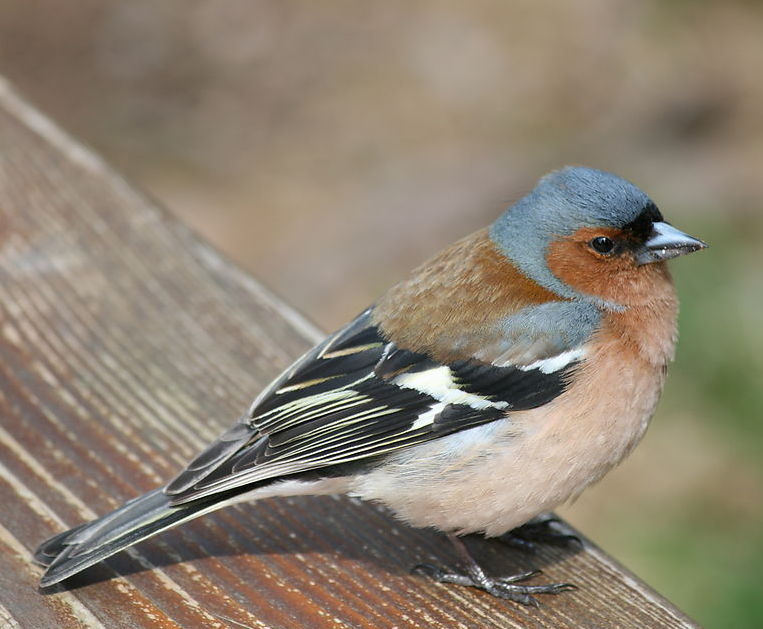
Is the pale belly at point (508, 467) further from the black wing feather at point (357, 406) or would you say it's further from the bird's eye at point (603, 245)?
the bird's eye at point (603, 245)

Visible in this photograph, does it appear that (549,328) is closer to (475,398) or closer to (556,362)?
(556,362)

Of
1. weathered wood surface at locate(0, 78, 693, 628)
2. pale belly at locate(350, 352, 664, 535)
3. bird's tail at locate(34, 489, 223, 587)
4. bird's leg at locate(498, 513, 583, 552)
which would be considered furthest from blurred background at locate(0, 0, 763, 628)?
bird's tail at locate(34, 489, 223, 587)

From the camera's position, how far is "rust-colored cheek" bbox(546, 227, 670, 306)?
3244 millimetres

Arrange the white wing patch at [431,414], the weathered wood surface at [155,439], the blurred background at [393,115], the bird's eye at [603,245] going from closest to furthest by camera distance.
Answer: the weathered wood surface at [155,439], the white wing patch at [431,414], the bird's eye at [603,245], the blurred background at [393,115]

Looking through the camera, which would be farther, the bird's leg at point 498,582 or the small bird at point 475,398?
the small bird at point 475,398

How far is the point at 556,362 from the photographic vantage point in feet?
9.78

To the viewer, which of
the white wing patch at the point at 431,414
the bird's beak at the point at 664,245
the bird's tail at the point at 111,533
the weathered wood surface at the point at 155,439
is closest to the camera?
the bird's tail at the point at 111,533

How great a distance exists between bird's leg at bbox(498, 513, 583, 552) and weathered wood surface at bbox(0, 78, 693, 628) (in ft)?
0.17

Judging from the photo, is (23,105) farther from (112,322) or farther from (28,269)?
(112,322)

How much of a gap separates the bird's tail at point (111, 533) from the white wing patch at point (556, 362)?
0.89 metres

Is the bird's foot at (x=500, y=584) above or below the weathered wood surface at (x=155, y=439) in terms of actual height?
below

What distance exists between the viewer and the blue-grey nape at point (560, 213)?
3219mm

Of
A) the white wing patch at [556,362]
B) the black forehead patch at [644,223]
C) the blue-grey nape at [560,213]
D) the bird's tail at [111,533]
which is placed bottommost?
the white wing patch at [556,362]

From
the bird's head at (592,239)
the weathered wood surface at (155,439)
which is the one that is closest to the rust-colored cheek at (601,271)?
the bird's head at (592,239)
